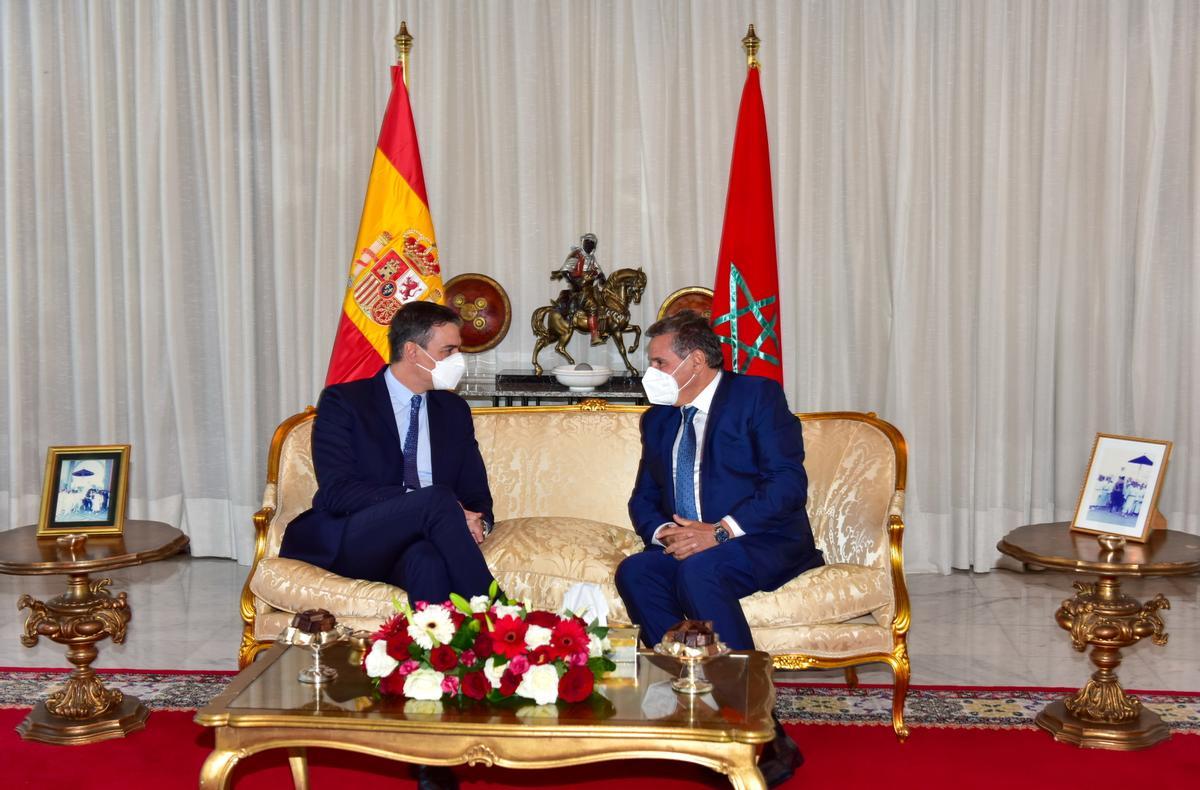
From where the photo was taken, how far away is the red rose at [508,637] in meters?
2.72

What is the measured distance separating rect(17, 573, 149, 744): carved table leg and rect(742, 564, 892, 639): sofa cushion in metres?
2.05

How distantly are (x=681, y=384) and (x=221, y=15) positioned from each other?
3.84m

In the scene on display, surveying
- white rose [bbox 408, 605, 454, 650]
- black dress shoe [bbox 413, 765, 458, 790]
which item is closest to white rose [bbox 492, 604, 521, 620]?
white rose [bbox 408, 605, 454, 650]

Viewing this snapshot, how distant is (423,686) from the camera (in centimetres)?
273

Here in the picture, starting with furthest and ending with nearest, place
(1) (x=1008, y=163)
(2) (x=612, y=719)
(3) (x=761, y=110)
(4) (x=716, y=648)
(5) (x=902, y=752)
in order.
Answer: (1) (x=1008, y=163)
(3) (x=761, y=110)
(5) (x=902, y=752)
(4) (x=716, y=648)
(2) (x=612, y=719)

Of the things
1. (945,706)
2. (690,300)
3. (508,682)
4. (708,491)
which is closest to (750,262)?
(690,300)

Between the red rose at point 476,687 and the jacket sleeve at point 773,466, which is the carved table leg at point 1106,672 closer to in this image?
the jacket sleeve at point 773,466

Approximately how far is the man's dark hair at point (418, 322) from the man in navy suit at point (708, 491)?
0.73 m

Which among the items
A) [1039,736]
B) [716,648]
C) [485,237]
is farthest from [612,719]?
[485,237]

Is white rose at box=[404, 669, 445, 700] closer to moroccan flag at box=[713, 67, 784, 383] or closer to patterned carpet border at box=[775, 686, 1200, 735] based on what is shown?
patterned carpet border at box=[775, 686, 1200, 735]

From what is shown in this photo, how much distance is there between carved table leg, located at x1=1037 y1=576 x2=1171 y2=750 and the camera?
145 inches

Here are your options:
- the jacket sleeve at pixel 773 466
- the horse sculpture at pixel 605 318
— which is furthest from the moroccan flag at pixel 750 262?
the jacket sleeve at pixel 773 466

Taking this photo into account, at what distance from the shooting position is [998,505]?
6.25 meters

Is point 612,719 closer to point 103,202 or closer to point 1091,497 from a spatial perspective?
point 1091,497
